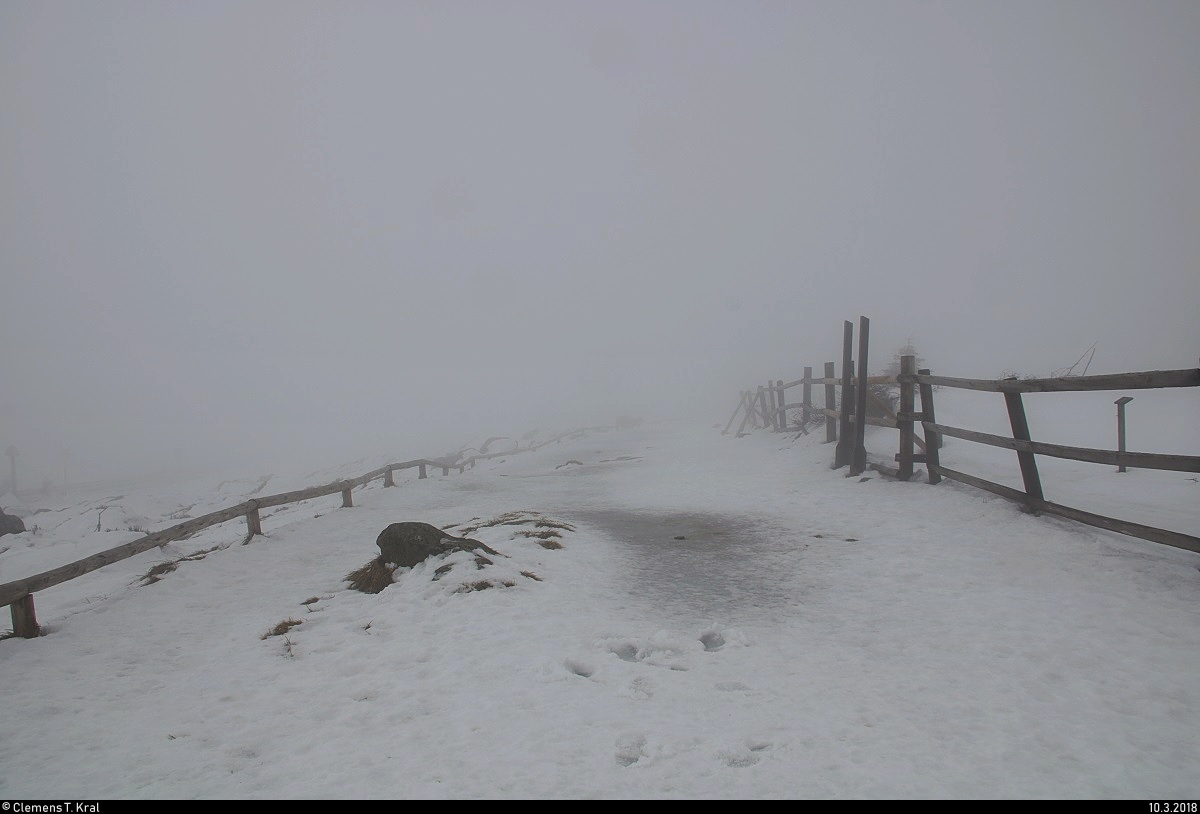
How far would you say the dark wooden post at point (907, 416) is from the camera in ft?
34.0

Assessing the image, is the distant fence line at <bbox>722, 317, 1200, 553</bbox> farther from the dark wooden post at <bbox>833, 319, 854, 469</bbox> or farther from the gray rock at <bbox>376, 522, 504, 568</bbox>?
the gray rock at <bbox>376, 522, 504, 568</bbox>

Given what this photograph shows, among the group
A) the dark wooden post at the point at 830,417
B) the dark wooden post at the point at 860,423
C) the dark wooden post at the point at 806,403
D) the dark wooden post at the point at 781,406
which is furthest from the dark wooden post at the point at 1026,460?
the dark wooden post at the point at 781,406

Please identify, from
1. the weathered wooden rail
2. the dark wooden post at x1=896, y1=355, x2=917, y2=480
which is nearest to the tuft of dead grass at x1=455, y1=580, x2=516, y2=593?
the weathered wooden rail

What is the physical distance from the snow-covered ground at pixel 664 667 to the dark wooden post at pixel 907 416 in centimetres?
104

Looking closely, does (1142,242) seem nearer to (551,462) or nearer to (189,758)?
(551,462)

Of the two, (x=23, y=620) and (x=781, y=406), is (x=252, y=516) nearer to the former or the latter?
(x=23, y=620)

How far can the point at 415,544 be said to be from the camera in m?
7.34

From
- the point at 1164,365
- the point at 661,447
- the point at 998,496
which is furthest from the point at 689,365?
the point at 998,496

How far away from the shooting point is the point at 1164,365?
52.7 m

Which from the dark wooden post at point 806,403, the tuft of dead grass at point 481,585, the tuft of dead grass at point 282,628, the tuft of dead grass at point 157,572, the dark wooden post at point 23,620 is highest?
the dark wooden post at point 806,403

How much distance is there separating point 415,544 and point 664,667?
4.06 meters

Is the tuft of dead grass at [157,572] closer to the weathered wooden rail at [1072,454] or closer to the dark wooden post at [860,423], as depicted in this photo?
the weathered wooden rail at [1072,454]

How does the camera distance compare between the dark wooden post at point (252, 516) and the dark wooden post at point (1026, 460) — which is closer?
the dark wooden post at point (1026, 460)

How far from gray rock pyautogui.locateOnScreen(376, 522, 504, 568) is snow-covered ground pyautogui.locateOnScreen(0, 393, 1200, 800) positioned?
314 millimetres
